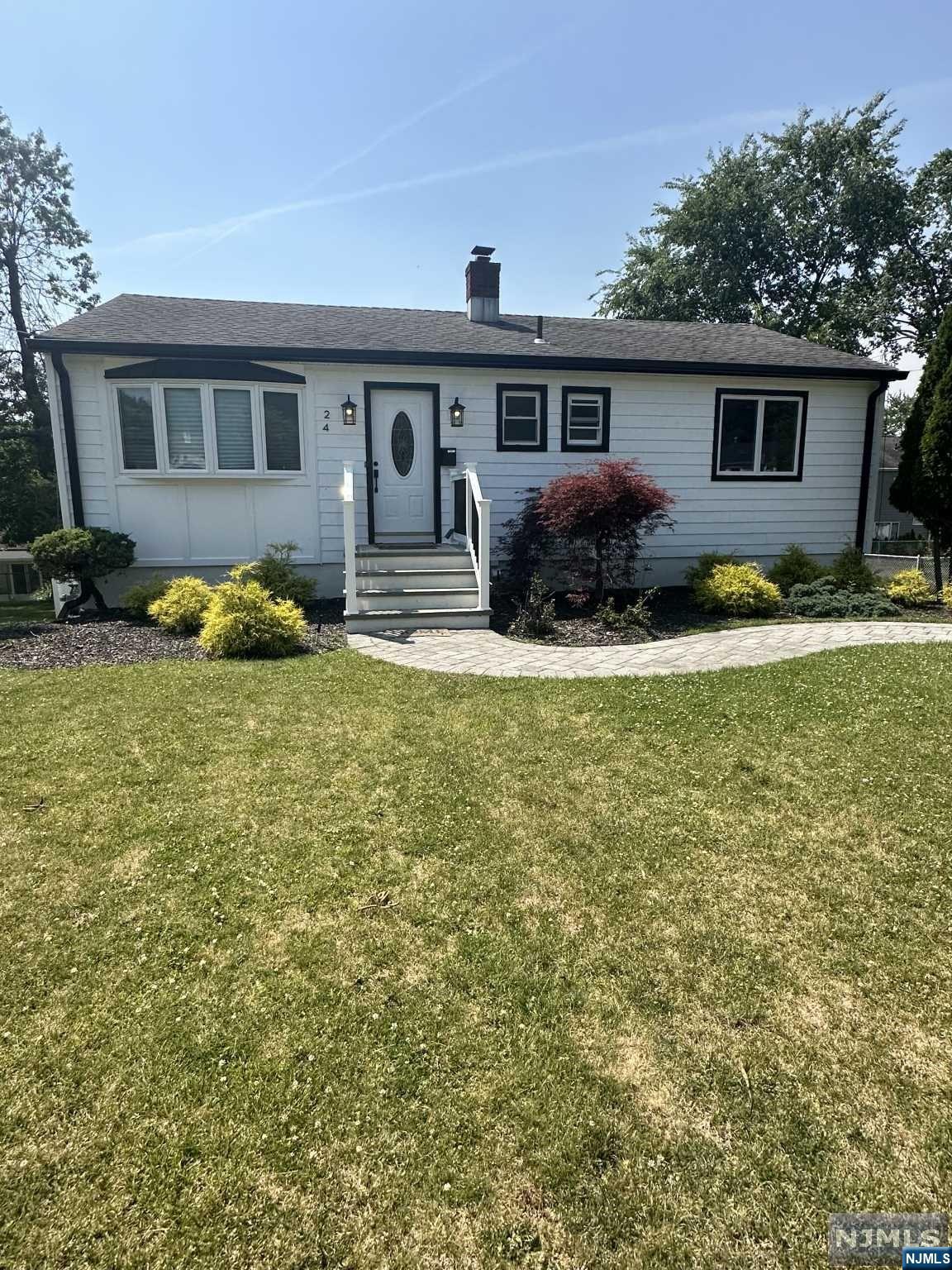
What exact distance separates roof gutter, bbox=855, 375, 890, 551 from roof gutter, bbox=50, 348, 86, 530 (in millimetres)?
12581

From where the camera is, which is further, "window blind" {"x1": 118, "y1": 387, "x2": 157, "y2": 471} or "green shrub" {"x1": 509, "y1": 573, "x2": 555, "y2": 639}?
"window blind" {"x1": 118, "y1": 387, "x2": 157, "y2": 471}

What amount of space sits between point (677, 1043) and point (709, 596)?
26.5ft

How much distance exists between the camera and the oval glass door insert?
1034cm

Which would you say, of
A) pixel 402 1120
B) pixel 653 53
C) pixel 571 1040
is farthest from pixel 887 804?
pixel 653 53

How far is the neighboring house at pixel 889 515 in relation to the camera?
23.6 m

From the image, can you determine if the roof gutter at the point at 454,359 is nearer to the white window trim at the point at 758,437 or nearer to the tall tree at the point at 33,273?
the white window trim at the point at 758,437

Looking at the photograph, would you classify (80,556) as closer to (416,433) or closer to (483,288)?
(416,433)

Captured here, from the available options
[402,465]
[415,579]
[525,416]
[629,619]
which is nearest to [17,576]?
[402,465]

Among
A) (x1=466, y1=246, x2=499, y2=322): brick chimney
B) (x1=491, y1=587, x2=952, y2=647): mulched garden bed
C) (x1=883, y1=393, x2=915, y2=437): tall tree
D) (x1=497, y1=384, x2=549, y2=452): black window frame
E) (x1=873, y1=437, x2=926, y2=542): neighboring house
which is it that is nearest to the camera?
(x1=491, y1=587, x2=952, y2=647): mulched garden bed

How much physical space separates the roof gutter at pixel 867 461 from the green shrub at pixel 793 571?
1.87 m

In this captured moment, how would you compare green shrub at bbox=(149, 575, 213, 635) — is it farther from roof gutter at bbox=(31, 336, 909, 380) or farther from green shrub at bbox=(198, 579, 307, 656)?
roof gutter at bbox=(31, 336, 909, 380)

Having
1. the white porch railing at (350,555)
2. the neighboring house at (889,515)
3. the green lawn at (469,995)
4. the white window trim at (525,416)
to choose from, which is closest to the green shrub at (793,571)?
the white window trim at (525,416)

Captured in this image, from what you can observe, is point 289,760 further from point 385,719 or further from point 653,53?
point 653,53

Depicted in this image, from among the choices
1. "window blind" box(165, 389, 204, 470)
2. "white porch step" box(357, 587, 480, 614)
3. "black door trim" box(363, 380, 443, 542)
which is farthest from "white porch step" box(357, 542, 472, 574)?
"window blind" box(165, 389, 204, 470)
